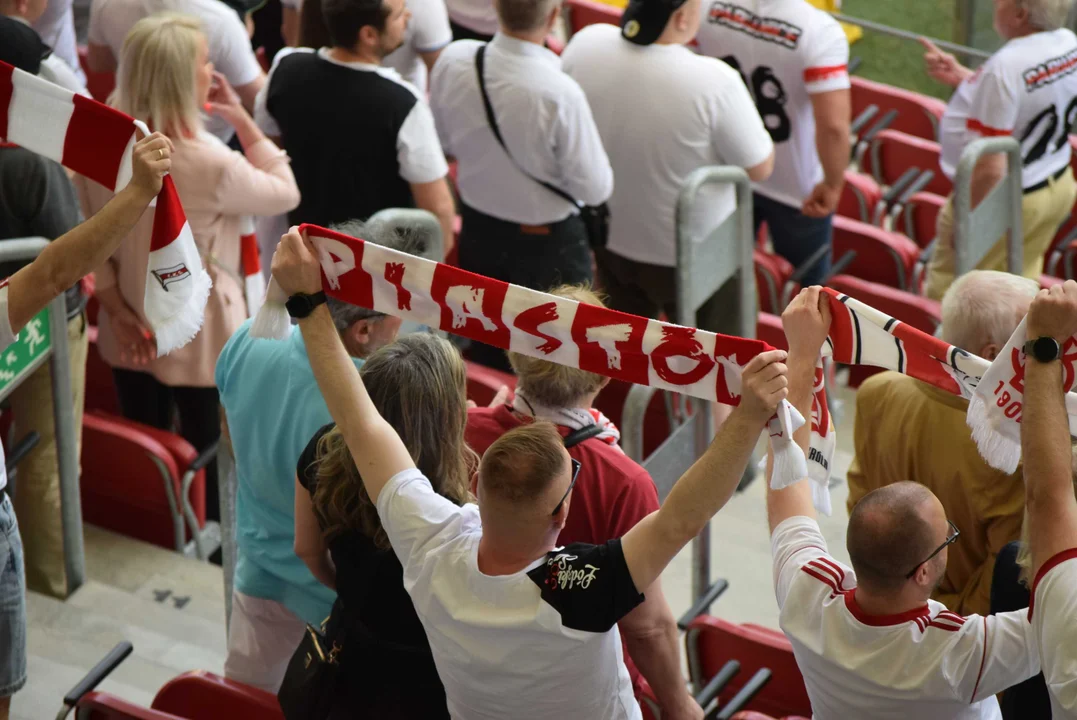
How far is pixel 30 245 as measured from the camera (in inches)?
124

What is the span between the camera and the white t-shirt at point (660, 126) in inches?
160

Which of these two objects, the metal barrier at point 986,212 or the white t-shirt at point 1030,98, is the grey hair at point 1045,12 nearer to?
the white t-shirt at point 1030,98

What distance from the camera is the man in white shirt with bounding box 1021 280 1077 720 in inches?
73.9

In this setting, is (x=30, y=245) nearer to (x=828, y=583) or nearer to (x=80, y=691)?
(x=80, y=691)

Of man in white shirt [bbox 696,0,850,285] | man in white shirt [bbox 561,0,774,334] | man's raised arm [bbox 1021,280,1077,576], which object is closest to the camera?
man's raised arm [bbox 1021,280,1077,576]

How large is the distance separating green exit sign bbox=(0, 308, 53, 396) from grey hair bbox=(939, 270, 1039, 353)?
6.99ft

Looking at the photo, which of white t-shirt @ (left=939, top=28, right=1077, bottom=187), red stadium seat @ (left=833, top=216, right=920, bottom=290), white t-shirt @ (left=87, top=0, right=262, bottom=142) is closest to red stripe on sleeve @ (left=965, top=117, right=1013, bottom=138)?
white t-shirt @ (left=939, top=28, right=1077, bottom=187)

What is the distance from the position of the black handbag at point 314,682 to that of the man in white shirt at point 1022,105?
10.4ft

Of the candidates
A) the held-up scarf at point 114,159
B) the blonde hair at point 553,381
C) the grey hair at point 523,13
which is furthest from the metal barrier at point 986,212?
the held-up scarf at point 114,159

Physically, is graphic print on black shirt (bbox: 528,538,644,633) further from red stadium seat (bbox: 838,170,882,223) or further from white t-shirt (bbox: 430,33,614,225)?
red stadium seat (bbox: 838,170,882,223)

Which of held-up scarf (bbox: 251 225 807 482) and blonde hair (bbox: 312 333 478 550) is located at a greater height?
held-up scarf (bbox: 251 225 807 482)

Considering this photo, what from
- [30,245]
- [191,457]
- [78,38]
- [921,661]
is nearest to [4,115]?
[30,245]

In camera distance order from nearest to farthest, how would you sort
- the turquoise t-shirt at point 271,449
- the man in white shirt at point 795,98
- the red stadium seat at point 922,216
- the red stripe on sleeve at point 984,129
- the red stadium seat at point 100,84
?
the turquoise t-shirt at point 271,449 → the man in white shirt at point 795,98 → the red stripe on sleeve at point 984,129 → the red stadium seat at point 100,84 → the red stadium seat at point 922,216

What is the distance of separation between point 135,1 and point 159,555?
5.85 feet
